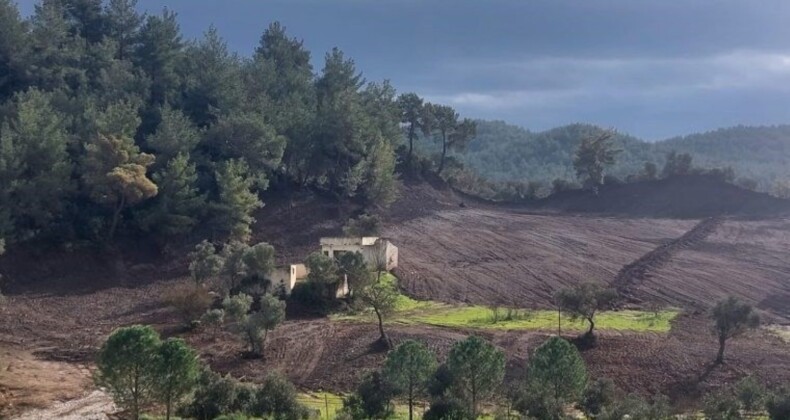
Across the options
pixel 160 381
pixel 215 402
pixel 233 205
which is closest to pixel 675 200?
pixel 233 205

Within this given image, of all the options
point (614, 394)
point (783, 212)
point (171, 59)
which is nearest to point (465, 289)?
point (614, 394)

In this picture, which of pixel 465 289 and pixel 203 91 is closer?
pixel 465 289

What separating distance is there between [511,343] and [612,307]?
12277mm

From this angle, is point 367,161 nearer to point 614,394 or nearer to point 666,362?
point 666,362

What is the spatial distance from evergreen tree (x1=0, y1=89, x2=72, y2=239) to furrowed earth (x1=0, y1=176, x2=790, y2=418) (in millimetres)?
2445

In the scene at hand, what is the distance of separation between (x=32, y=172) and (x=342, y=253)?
70.2ft

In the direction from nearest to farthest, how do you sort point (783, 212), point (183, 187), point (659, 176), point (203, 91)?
point (183, 187) → point (203, 91) → point (783, 212) → point (659, 176)

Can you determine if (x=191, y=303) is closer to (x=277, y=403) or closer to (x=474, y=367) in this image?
(x=277, y=403)

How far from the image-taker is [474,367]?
30.1 meters

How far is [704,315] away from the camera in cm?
5078

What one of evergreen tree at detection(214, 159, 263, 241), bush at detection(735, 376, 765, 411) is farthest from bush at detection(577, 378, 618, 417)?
evergreen tree at detection(214, 159, 263, 241)

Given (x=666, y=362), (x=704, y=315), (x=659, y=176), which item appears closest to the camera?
(x=666, y=362)

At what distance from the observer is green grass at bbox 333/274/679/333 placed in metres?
46.4

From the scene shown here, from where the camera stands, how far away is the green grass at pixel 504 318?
4638 cm
